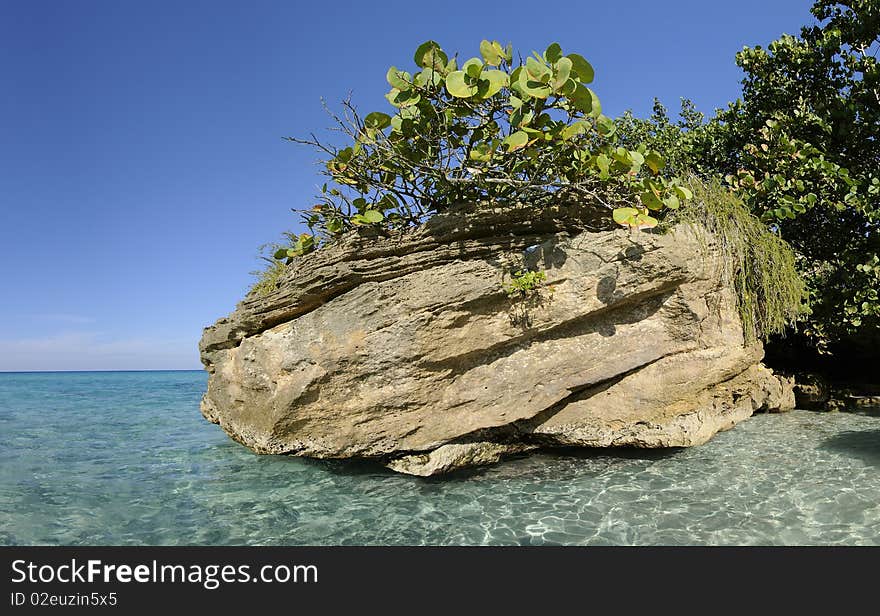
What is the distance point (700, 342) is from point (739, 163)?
20.7ft

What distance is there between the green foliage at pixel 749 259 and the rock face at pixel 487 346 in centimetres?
39

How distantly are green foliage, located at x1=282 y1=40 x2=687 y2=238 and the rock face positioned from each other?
45 cm

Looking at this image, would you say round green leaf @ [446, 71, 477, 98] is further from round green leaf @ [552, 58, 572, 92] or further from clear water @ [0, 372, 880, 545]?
clear water @ [0, 372, 880, 545]

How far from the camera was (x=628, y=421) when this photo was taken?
6.71 meters

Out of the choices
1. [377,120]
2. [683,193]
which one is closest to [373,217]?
[377,120]

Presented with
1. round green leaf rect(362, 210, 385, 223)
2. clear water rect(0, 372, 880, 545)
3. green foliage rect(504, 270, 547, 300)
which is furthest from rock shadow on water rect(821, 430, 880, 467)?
round green leaf rect(362, 210, 385, 223)

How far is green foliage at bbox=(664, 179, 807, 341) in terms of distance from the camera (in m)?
7.04

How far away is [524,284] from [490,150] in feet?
5.56

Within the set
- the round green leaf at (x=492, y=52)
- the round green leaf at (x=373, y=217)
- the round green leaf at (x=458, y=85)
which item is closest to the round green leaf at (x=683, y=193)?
the round green leaf at (x=492, y=52)

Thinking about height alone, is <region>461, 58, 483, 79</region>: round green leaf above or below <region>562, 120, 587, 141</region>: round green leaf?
above

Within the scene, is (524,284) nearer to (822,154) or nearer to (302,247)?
(302,247)

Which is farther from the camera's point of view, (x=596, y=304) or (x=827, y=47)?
(x=827, y=47)
